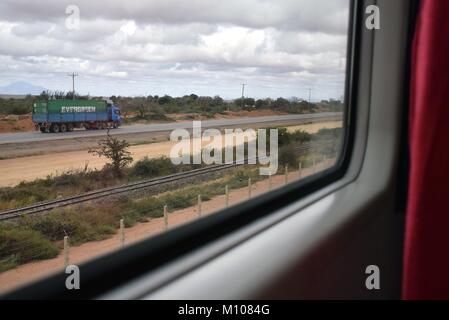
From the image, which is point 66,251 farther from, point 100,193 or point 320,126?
point 320,126

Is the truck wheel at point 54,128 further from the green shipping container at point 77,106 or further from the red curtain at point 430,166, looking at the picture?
the red curtain at point 430,166

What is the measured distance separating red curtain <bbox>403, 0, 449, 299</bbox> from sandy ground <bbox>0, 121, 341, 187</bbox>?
40.9 inches

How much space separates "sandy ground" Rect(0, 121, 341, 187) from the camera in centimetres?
95

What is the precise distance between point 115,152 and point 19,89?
316 mm

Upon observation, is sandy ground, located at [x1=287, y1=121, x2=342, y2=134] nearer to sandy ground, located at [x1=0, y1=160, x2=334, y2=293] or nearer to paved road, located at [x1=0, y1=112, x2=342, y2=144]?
paved road, located at [x1=0, y1=112, x2=342, y2=144]

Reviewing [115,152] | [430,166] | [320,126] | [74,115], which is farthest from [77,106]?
[320,126]

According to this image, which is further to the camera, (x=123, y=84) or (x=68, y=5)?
(x=123, y=84)

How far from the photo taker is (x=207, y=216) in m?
1.45

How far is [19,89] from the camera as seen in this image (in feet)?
3.14

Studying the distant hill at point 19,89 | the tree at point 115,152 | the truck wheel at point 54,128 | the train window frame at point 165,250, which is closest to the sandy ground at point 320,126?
the train window frame at point 165,250
